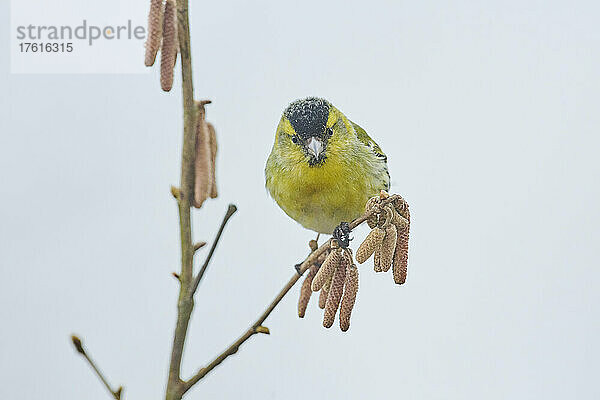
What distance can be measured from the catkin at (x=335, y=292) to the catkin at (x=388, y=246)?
17mm

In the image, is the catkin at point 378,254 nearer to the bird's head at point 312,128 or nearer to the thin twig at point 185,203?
the thin twig at point 185,203

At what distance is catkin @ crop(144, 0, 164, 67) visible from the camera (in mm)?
262

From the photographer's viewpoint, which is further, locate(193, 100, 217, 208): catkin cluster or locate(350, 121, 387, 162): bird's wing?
locate(350, 121, 387, 162): bird's wing

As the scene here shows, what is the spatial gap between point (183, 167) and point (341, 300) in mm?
100

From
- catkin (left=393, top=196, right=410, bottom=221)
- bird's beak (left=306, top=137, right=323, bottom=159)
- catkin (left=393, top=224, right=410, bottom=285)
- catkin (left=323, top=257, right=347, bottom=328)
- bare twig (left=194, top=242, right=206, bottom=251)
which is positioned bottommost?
catkin (left=323, top=257, right=347, bottom=328)

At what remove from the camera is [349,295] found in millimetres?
301

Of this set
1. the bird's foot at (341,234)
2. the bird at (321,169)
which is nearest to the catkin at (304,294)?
the bird's foot at (341,234)

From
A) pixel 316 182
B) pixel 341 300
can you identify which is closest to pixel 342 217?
pixel 316 182

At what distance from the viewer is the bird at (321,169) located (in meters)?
0.55

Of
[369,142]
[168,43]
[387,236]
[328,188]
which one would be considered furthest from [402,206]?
[369,142]

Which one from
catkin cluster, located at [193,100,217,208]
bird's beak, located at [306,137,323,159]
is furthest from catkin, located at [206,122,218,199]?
bird's beak, located at [306,137,323,159]

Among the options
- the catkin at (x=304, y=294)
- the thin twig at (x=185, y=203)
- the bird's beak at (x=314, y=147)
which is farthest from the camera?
the bird's beak at (x=314, y=147)

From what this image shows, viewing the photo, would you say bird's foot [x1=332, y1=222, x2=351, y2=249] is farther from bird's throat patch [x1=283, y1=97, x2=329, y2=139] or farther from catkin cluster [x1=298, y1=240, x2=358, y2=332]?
bird's throat patch [x1=283, y1=97, x2=329, y2=139]

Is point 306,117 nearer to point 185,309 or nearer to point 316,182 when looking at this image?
point 316,182
